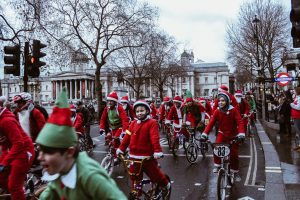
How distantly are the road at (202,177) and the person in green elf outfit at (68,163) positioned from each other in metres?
4.51

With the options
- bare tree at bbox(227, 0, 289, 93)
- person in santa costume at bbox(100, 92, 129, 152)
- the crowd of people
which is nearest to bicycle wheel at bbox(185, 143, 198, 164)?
the crowd of people

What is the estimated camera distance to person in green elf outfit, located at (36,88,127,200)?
2.23 m

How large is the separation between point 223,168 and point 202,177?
7.44 feet

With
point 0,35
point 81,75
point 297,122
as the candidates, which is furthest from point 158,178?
point 81,75

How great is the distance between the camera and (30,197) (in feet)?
16.1

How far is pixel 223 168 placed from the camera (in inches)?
242

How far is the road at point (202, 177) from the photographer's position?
682 centimetres

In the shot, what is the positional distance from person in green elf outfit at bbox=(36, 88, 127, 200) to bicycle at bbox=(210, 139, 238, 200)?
3938 millimetres

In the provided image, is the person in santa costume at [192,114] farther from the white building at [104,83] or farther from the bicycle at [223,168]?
the white building at [104,83]

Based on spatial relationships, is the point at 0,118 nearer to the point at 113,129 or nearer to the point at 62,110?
the point at 62,110

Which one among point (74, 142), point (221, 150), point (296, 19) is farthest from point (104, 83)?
point (74, 142)

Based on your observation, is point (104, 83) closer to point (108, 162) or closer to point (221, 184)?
point (108, 162)

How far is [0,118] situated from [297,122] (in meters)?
9.23

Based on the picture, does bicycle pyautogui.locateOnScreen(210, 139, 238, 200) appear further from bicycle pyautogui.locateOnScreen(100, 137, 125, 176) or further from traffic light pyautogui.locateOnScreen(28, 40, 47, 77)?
traffic light pyautogui.locateOnScreen(28, 40, 47, 77)
